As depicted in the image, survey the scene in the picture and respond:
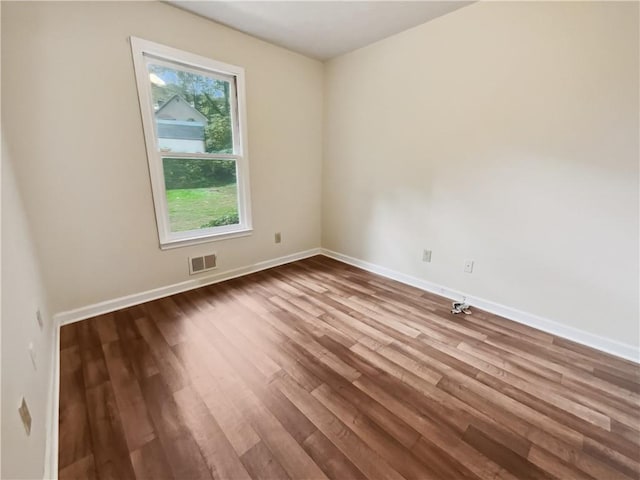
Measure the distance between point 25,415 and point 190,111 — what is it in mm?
2440

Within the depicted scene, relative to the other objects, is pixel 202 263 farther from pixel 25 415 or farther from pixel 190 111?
pixel 25 415

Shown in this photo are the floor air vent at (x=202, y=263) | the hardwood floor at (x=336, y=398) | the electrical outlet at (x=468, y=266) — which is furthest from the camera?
the floor air vent at (x=202, y=263)

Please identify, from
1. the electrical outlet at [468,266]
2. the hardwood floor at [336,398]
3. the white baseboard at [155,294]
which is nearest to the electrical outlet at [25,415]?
the hardwood floor at [336,398]

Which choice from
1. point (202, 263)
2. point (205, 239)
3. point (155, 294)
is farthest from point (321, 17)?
point (155, 294)

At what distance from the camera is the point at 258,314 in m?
2.35

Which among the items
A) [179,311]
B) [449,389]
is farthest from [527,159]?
[179,311]

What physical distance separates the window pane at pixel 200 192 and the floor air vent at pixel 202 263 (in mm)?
313

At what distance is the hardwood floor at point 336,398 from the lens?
1.18m

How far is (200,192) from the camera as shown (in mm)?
2795

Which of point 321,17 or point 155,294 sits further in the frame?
point 155,294

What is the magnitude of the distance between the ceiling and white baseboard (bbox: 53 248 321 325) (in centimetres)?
241

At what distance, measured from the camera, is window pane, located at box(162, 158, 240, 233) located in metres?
2.60

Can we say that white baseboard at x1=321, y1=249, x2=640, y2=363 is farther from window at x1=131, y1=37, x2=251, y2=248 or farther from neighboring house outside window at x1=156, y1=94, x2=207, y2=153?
neighboring house outside window at x1=156, y1=94, x2=207, y2=153

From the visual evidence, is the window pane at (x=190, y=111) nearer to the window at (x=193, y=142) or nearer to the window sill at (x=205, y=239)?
the window at (x=193, y=142)
